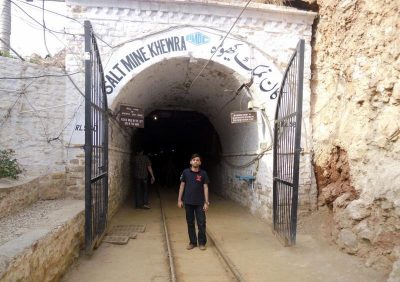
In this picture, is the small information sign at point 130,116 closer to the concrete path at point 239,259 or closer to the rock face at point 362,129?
the concrete path at point 239,259

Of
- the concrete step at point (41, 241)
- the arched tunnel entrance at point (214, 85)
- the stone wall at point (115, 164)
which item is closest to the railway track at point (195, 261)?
the concrete step at point (41, 241)

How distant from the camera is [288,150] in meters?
6.80

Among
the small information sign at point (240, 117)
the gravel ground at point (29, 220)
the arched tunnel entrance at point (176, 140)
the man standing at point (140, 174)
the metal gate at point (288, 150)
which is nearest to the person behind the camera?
the gravel ground at point (29, 220)

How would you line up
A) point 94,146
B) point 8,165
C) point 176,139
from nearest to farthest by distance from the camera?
point 94,146 < point 8,165 < point 176,139

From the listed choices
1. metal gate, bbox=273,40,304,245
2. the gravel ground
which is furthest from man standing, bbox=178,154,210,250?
the gravel ground

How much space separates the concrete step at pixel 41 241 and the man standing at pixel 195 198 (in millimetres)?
1814

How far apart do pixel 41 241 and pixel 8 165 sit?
10.4 ft

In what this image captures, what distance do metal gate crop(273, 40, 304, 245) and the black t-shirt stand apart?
4.91 ft

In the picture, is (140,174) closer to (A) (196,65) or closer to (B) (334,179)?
(A) (196,65)

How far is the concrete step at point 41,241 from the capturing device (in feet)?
11.2

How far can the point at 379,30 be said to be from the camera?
5824 millimetres

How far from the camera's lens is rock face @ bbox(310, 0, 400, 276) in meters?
5.22

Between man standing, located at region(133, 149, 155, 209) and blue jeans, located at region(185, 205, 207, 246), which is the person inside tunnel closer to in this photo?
man standing, located at region(133, 149, 155, 209)

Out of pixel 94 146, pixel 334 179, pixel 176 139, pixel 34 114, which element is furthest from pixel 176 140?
pixel 94 146
